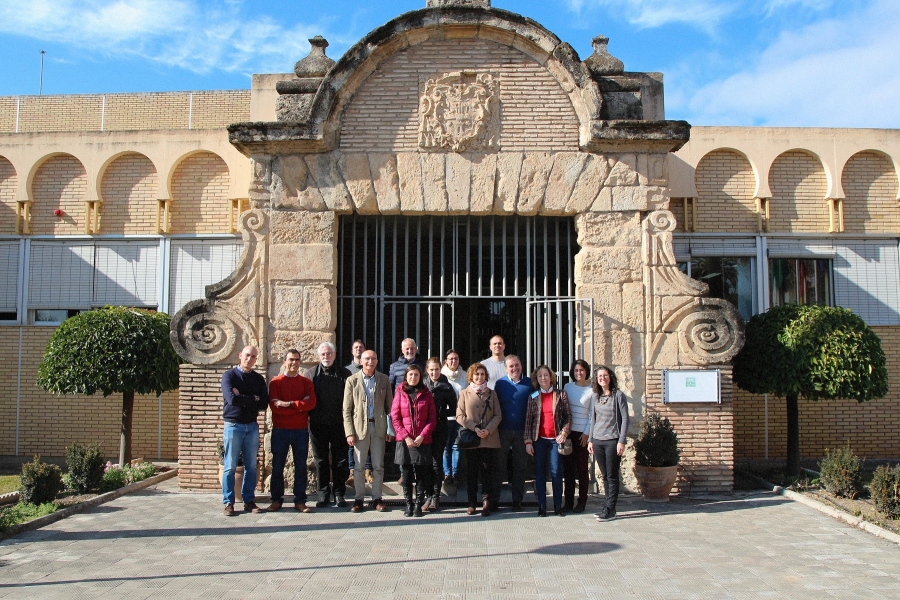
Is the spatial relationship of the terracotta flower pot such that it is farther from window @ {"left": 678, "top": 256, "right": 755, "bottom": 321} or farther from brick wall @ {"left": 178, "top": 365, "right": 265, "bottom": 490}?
window @ {"left": 678, "top": 256, "right": 755, "bottom": 321}

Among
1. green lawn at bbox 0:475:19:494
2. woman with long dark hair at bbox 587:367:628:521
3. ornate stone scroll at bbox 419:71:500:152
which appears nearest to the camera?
woman with long dark hair at bbox 587:367:628:521

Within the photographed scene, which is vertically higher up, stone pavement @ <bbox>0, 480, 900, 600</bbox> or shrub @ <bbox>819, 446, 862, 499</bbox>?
shrub @ <bbox>819, 446, 862, 499</bbox>

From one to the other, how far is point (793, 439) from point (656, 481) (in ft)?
10.0

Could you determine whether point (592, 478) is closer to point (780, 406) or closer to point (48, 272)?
point (780, 406)

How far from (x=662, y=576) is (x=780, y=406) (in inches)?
272

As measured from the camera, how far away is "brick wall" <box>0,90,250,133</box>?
13.2 meters

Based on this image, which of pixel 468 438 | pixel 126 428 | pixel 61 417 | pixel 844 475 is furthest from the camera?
pixel 61 417

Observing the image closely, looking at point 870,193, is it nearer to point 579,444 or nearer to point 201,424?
point 579,444

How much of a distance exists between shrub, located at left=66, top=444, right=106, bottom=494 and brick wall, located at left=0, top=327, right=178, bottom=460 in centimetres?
312

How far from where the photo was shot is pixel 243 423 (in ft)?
24.0

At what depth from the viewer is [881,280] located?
11.5 metres

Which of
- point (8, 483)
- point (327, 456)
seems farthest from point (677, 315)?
point (8, 483)

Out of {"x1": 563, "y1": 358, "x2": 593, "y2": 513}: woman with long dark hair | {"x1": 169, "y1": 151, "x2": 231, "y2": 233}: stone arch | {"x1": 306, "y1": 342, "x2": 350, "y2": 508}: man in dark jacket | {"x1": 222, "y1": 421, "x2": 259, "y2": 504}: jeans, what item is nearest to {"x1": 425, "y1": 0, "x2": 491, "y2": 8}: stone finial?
{"x1": 306, "y1": 342, "x2": 350, "y2": 508}: man in dark jacket

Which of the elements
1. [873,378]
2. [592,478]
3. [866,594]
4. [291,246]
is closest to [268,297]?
[291,246]
